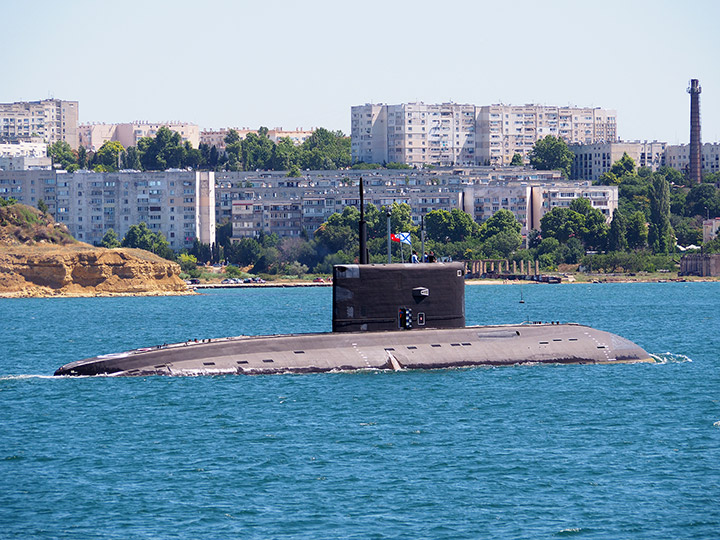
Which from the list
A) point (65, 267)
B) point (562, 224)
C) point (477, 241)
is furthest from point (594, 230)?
point (65, 267)

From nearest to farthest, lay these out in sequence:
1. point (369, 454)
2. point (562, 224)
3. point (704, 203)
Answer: point (369, 454) → point (562, 224) → point (704, 203)

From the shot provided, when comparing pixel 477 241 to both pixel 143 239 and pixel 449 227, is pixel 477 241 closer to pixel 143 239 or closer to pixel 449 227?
pixel 449 227

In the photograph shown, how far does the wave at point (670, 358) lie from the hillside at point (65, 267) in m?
77.1

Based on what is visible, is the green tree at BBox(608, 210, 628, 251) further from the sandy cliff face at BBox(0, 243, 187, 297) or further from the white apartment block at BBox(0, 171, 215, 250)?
the sandy cliff face at BBox(0, 243, 187, 297)

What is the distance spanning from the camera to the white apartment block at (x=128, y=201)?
172500mm

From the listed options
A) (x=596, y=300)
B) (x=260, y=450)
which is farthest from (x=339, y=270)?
(x=596, y=300)

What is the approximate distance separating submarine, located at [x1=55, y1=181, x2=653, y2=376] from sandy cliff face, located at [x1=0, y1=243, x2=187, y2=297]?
7891 centimetres

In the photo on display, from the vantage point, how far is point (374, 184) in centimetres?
18700

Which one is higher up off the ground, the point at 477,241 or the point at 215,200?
the point at 215,200

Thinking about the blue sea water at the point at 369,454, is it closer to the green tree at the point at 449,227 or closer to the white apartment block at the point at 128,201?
the green tree at the point at 449,227

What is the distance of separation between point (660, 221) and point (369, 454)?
140594 mm

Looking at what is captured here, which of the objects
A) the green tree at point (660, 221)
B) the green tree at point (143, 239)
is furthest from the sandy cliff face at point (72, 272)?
the green tree at point (660, 221)

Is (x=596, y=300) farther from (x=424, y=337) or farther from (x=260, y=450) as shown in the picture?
(x=260, y=450)

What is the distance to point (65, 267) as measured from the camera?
116500 mm
